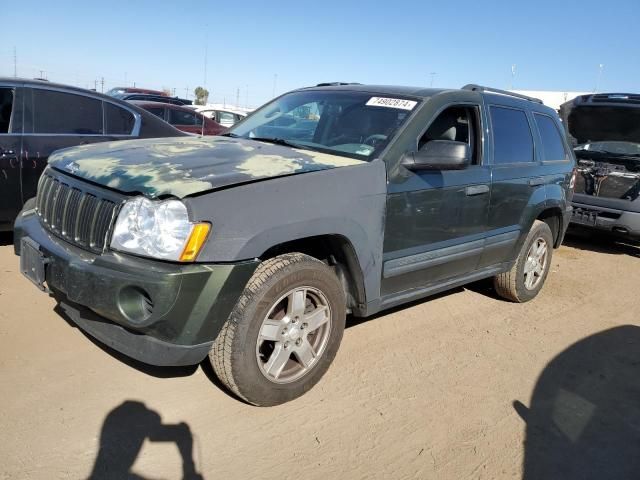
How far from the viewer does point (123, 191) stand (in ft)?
8.64

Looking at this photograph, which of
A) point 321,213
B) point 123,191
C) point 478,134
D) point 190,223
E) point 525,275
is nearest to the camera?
point 190,223

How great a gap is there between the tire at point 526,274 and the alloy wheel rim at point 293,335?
8.04ft

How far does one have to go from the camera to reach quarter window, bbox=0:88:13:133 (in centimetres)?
500

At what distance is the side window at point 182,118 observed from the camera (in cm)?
1166

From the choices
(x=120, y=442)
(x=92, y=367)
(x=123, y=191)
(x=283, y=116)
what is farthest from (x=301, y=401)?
(x=283, y=116)

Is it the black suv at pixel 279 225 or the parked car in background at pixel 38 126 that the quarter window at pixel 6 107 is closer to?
the parked car in background at pixel 38 126

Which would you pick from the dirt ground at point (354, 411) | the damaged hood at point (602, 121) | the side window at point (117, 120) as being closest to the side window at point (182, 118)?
the side window at point (117, 120)

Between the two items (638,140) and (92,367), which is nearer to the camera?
(92,367)

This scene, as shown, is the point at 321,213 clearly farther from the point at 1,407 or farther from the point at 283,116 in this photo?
the point at 1,407

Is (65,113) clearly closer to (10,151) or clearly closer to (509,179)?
(10,151)

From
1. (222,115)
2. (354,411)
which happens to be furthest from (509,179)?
(222,115)

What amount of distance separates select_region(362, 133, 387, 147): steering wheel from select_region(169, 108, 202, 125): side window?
888 cm

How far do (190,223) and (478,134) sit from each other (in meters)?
2.57

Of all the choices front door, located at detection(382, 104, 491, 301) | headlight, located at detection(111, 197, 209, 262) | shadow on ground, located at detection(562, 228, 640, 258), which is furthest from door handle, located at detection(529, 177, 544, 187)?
shadow on ground, located at detection(562, 228, 640, 258)
